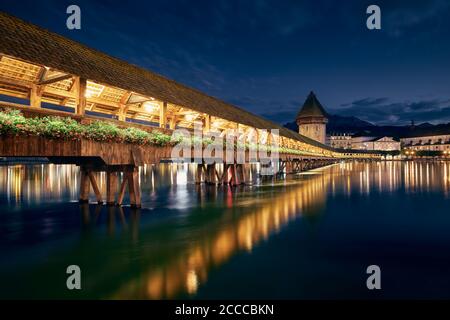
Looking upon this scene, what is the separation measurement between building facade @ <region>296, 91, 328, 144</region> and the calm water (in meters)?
104

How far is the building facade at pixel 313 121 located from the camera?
119 m

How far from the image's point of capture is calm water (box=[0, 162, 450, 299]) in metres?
7.37

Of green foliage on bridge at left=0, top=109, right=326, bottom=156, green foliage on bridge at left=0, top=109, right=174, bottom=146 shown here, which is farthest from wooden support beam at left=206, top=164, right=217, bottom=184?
green foliage on bridge at left=0, top=109, right=174, bottom=146

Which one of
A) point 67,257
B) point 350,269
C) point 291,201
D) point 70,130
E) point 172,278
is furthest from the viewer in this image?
point 291,201

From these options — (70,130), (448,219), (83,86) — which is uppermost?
(83,86)

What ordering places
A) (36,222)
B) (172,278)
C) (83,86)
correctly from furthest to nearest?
(36,222) → (83,86) → (172,278)

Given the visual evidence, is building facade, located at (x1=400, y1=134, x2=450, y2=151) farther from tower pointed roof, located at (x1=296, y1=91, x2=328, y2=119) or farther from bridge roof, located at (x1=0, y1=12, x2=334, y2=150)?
bridge roof, located at (x1=0, y1=12, x2=334, y2=150)

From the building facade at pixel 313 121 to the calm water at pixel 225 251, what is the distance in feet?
340

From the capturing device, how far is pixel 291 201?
21.7 m

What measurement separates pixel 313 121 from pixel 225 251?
380 ft

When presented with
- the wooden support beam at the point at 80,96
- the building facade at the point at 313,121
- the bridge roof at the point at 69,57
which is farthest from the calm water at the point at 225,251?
the building facade at the point at 313,121

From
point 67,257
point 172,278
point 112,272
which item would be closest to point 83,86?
point 67,257
